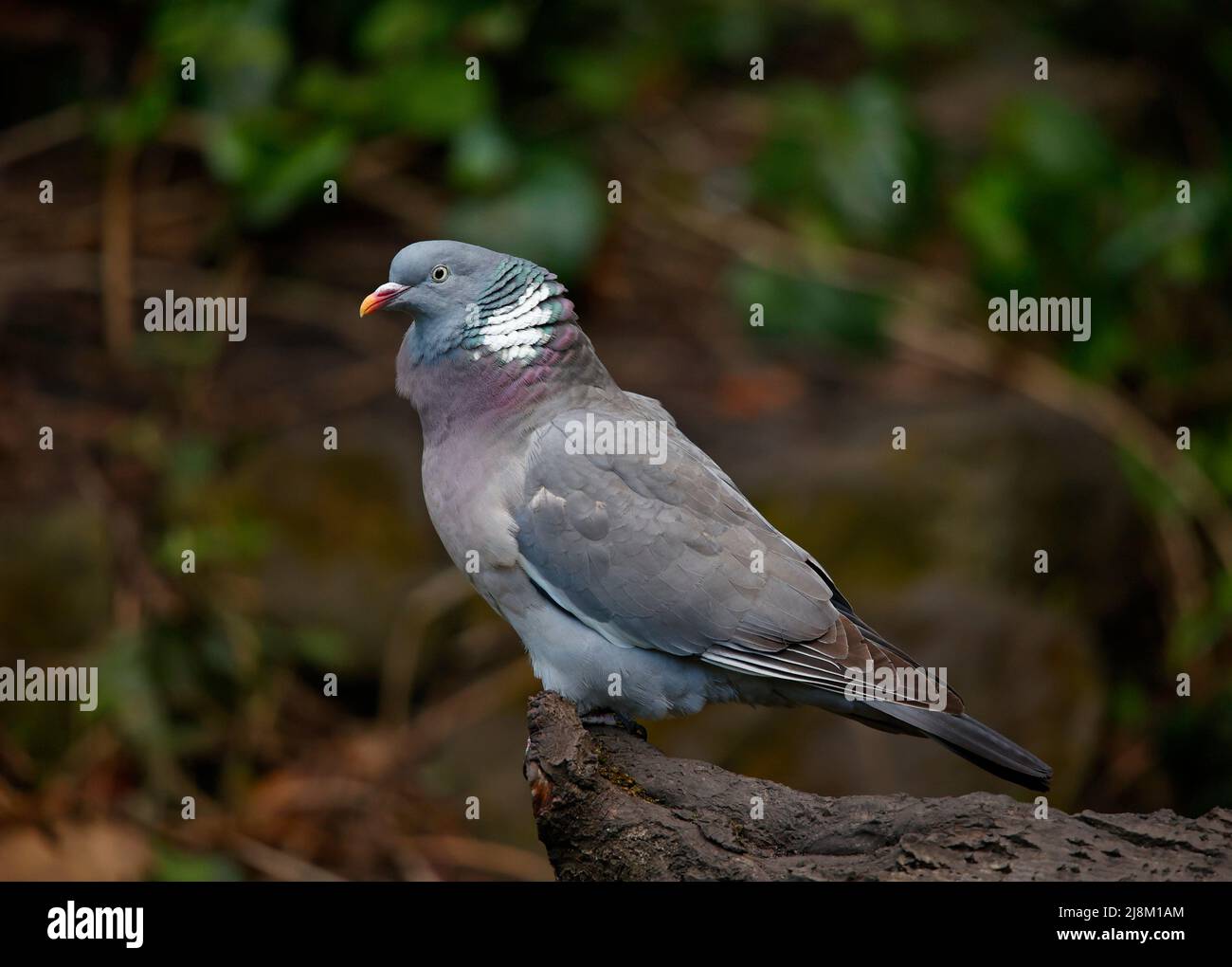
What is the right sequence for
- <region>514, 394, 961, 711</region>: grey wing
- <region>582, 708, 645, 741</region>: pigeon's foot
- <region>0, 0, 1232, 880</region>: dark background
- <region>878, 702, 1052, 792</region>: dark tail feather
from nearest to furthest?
<region>878, 702, 1052, 792</region>: dark tail feather < <region>514, 394, 961, 711</region>: grey wing < <region>582, 708, 645, 741</region>: pigeon's foot < <region>0, 0, 1232, 880</region>: dark background

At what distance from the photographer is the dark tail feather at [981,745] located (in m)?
3.79

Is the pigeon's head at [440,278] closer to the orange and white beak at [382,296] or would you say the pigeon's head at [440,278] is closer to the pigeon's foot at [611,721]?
the orange and white beak at [382,296]

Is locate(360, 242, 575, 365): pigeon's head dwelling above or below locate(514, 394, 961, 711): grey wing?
above

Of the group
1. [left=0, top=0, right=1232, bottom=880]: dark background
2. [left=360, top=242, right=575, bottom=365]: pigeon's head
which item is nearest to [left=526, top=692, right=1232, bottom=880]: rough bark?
[left=360, top=242, right=575, bottom=365]: pigeon's head

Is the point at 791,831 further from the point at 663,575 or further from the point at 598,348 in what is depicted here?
the point at 598,348

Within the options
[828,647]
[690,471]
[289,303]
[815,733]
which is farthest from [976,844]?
[289,303]

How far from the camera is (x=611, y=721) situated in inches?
166

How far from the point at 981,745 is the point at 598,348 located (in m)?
4.89

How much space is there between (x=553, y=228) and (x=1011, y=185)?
261 cm

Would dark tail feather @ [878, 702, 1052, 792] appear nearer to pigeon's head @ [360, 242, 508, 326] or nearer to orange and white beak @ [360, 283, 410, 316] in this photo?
pigeon's head @ [360, 242, 508, 326]

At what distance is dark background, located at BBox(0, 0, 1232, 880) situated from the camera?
660 cm

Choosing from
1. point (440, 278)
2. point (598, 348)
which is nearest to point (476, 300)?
point (440, 278)

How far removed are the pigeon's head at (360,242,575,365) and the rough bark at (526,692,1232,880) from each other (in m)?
1.09

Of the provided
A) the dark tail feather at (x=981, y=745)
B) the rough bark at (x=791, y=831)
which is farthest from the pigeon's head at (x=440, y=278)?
Result: the dark tail feather at (x=981, y=745)
